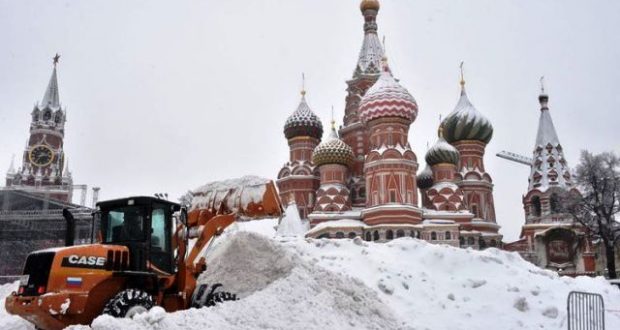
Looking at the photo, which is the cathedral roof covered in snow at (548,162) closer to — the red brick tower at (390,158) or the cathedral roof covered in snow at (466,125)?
the cathedral roof covered in snow at (466,125)

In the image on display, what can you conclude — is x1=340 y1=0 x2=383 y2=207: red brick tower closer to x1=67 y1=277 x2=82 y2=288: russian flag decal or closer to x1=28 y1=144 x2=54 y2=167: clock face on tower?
x1=28 y1=144 x2=54 y2=167: clock face on tower

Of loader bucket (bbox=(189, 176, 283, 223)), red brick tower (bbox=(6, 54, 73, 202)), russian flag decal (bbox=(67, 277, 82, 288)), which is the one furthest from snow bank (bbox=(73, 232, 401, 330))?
red brick tower (bbox=(6, 54, 73, 202))

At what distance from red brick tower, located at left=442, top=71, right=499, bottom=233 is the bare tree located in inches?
395

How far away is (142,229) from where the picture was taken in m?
7.68

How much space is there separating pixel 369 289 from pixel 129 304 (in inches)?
197

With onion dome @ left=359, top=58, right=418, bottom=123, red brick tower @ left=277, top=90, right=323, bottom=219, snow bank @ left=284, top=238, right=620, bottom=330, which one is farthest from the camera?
red brick tower @ left=277, top=90, right=323, bottom=219

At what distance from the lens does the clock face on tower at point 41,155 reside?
5762 centimetres

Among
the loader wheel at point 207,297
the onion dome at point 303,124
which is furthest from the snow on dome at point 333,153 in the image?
the loader wheel at point 207,297

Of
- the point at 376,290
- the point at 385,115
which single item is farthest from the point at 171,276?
the point at 385,115

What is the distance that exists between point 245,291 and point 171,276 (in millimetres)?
2467

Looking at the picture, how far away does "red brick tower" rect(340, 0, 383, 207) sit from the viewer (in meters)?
40.4

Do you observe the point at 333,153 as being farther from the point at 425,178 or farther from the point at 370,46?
the point at 370,46

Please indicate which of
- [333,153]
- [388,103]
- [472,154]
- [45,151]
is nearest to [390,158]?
[388,103]

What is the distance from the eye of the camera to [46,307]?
21.9ft
